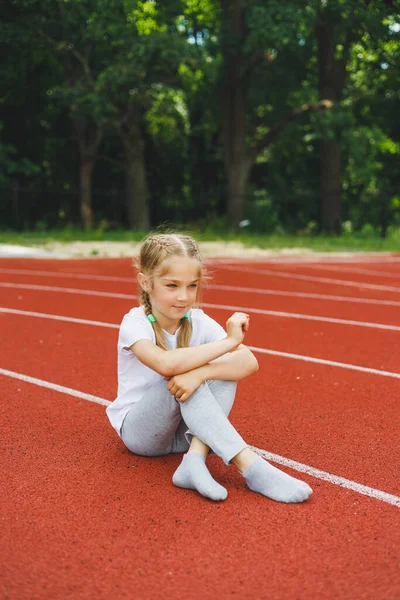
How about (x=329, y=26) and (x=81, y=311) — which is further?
(x=329, y=26)

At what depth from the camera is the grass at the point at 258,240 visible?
18.0 m

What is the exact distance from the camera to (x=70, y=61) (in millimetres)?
21953

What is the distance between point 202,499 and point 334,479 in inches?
24.9

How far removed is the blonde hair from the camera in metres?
3.43

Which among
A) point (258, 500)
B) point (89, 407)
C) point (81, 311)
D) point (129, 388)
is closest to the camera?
point (258, 500)

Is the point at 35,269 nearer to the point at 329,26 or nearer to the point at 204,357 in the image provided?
the point at 204,357

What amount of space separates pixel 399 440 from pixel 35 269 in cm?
916

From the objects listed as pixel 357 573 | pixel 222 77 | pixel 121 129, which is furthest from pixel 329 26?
pixel 357 573

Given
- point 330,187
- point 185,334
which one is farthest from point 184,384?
point 330,187

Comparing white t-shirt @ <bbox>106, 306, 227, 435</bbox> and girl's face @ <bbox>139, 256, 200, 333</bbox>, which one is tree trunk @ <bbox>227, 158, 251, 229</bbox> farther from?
girl's face @ <bbox>139, 256, 200, 333</bbox>

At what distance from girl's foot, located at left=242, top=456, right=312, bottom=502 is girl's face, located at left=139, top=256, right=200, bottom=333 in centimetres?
75

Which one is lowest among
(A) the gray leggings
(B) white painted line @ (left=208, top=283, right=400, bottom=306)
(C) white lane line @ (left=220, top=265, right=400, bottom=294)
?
(C) white lane line @ (left=220, top=265, right=400, bottom=294)

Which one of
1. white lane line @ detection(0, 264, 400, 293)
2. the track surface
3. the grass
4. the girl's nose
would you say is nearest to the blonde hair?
the girl's nose

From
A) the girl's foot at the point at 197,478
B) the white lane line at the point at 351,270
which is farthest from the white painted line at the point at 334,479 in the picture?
the white lane line at the point at 351,270
